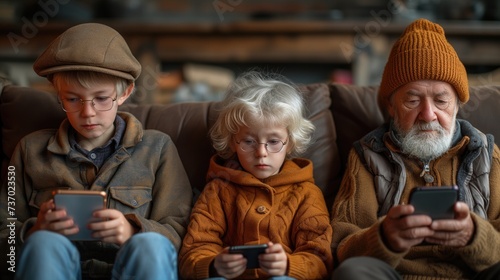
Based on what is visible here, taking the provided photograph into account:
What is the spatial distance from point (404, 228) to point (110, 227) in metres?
0.75

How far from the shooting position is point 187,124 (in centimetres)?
218

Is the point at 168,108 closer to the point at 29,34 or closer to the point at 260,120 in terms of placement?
the point at 260,120

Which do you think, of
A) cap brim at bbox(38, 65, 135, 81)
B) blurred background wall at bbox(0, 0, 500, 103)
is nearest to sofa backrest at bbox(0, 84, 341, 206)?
cap brim at bbox(38, 65, 135, 81)

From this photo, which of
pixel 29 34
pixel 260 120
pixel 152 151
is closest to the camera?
pixel 260 120

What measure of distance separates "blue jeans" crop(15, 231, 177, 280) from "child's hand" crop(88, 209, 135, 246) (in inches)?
2.3

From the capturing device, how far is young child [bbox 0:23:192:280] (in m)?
1.81

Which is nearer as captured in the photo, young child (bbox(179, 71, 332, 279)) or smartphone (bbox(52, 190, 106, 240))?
smartphone (bbox(52, 190, 106, 240))

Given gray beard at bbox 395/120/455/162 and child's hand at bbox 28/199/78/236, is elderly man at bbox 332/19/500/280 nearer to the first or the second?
gray beard at bbox 395/120/455/162

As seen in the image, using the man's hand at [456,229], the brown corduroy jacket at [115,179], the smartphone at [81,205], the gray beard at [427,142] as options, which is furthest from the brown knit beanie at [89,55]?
the man's hand at [456,229]

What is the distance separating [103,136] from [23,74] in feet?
8.85

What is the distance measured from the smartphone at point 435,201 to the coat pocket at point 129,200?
31.9 inches

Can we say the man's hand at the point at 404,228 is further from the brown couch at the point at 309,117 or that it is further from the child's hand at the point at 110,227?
the child's hand at the point at 110,227

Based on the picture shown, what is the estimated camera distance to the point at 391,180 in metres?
1.89

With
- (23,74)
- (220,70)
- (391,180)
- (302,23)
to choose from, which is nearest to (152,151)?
(391,180)
